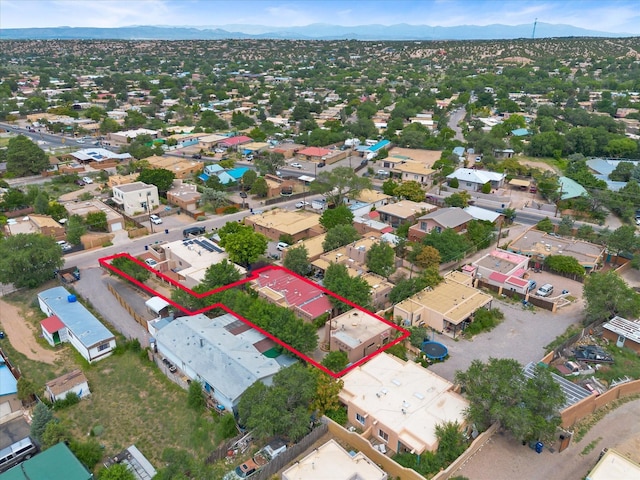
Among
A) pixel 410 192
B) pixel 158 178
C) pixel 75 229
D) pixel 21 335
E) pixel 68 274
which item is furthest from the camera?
pixel 158 178

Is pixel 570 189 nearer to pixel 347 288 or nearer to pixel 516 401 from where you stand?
pixel 347 288

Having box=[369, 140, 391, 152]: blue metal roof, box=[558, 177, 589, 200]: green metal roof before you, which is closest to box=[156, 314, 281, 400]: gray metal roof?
box=[558, 177, 589, 200]: green metal roof

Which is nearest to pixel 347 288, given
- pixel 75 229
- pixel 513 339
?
pixel 513 339

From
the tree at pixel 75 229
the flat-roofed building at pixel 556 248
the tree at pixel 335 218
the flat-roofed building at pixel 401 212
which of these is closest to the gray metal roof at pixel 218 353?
the tree at pixel 335 218

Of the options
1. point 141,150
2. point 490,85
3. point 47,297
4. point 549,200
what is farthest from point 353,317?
point 490,85

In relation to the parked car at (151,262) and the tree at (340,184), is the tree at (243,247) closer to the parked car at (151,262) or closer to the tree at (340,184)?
the parked car at (151,262)
